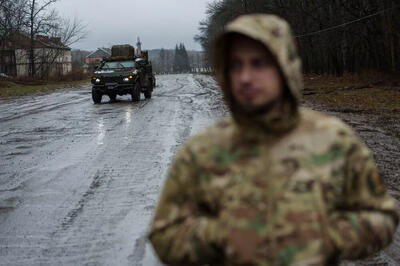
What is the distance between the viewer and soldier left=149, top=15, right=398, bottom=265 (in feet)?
5.80

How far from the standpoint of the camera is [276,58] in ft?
5.98

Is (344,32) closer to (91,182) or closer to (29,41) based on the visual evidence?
(91,182)

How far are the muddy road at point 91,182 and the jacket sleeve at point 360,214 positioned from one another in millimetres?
3452

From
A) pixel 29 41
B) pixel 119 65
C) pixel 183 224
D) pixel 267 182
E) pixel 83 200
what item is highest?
pixel 29 41

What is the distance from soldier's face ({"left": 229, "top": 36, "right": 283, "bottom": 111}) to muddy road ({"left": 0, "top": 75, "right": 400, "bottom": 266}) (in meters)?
3.66

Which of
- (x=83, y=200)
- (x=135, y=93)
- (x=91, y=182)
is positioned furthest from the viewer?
(x=135, y=93)

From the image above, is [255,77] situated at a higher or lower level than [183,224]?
higher

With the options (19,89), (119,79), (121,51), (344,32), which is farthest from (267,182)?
(19,89)

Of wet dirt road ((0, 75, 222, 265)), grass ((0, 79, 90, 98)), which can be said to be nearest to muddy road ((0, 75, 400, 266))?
wet dirt road ((0, 75, 222, 265))

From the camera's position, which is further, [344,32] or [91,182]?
[344,32]

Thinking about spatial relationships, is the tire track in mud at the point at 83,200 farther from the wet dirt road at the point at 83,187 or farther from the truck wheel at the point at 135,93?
the truck wheel at the point at 135,93

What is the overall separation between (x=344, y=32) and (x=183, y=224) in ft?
129

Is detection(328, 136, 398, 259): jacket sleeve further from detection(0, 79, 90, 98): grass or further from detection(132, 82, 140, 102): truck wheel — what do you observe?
detection(0, 79, 90, 98): grass

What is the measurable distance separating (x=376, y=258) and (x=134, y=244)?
7.52 ft
